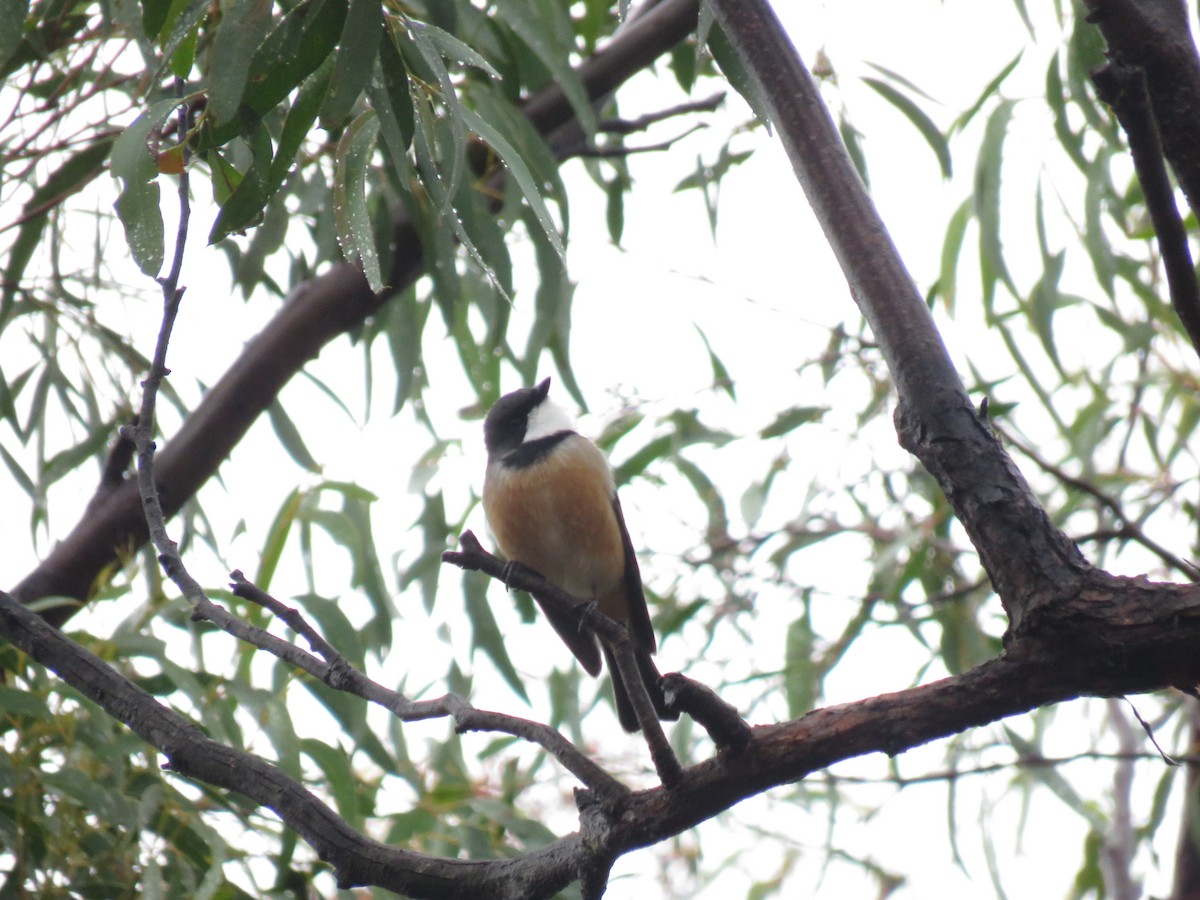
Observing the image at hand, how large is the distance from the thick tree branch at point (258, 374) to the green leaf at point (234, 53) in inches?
55.9

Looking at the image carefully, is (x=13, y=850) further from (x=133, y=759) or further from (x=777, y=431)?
(x=777, y=431)

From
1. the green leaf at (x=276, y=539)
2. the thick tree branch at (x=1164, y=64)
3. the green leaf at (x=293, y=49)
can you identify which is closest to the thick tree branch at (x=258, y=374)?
the green leaf at (x=276, y=539)

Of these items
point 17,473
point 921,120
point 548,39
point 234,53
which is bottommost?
point 234,53

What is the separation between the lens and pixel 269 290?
3510 millimetres

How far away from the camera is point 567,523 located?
369 centimetres

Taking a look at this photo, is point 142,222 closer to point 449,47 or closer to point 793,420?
point 449,47

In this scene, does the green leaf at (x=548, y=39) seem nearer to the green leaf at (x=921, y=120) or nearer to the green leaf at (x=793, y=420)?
the green leaf at (x=921, y=120)

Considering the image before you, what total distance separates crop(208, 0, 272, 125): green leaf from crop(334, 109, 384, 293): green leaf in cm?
24

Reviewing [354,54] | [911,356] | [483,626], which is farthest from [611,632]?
[483,626]

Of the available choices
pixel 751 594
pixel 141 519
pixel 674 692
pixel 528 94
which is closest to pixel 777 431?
pixel 751 594

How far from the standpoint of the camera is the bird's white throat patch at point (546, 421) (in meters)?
3.99

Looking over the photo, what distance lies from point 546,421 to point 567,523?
1.63 feet

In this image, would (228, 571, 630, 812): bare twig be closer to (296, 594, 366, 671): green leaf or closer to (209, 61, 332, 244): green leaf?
(209, 61, 332, 244): green leaf

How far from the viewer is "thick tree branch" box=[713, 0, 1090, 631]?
1.33 metres
